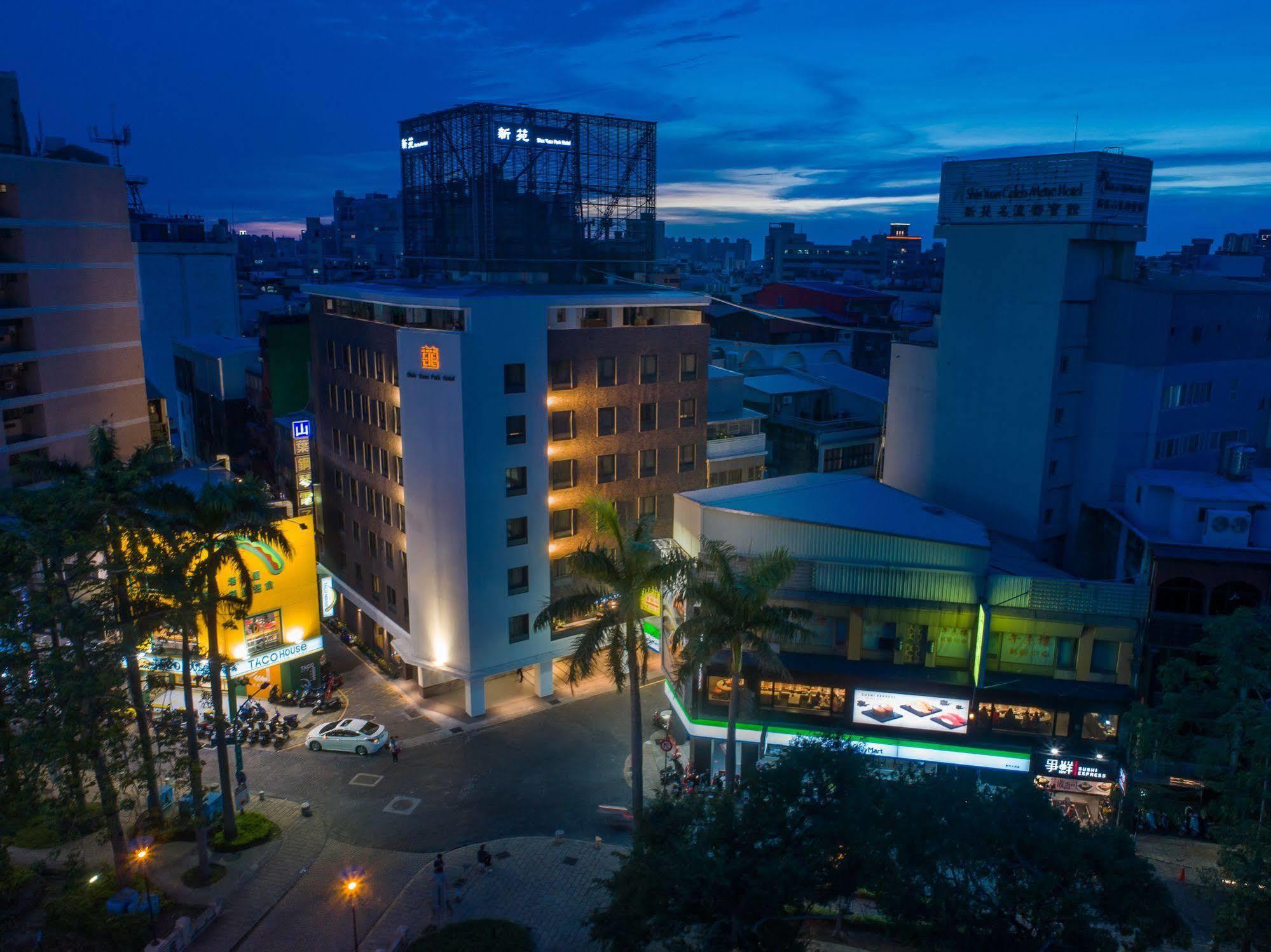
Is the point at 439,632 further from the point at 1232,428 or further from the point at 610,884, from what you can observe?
Result: the point at 1232,428

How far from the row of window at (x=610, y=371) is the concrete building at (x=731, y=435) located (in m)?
3.45

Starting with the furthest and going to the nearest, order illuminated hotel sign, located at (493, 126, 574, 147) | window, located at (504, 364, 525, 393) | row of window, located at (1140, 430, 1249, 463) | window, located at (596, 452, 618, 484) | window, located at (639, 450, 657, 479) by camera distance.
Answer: illuminated hotel sign, located at (493, 126, 574, 147), window, located at (639, 450, 657, 479), window, located at (596, 452, 618, 484), window, located at (504, 364, 525, 393), row of window, located at (1140, 430, 1249, 463)

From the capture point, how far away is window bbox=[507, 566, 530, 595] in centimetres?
4928

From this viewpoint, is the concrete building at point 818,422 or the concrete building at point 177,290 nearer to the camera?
the concrete building at point 818,422

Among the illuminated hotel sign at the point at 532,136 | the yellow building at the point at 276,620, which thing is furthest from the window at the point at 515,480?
the illuminated hotel sign at the point at 532,136

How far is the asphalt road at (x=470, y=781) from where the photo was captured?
1569 inches

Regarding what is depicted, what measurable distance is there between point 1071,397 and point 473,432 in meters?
30.5

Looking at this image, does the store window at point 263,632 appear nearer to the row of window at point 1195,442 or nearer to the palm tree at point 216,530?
the palm tree at point 216,530

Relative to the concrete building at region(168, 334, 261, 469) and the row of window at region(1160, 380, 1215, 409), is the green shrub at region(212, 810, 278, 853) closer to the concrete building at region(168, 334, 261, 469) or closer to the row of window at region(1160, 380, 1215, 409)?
the row of window at region(1160, 380, 1215, 409)

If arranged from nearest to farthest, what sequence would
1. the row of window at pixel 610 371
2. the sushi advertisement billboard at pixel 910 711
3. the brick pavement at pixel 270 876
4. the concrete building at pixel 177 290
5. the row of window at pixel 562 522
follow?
the brick pavement at pixel 270 876
the sushi advertisement billboard at pixel 910 711
the row of window at pixel 562 522
the row of window at pixel 610 371
the concrete building at pixel 177 290

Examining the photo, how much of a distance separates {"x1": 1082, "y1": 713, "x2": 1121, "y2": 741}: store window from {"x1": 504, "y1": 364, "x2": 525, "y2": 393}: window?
100 ft

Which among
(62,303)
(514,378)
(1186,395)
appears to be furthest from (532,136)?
(1186,395)

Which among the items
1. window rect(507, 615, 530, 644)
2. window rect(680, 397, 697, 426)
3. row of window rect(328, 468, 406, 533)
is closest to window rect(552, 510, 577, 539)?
window rect(507, 615, 530, 644)

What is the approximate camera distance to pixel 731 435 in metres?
62.0
